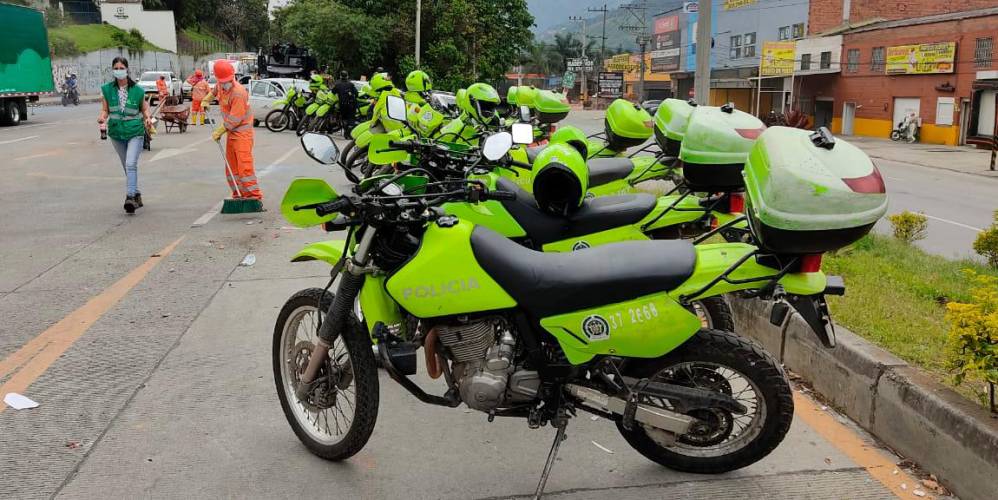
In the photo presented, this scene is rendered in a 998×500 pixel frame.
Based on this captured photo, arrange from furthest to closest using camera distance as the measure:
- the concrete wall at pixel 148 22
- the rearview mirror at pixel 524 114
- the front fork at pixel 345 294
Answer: the concrete wall at pixel 148 22 → the rearview mirror at pixel 524 114 → the front fork at pixel 345 294

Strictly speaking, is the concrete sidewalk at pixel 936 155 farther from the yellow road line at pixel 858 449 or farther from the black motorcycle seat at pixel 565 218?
the yellow road line at pixel 858 449

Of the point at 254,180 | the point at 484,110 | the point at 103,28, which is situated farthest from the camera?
the point at 103,28

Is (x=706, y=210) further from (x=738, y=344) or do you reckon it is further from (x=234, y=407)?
(x=234, y=407)

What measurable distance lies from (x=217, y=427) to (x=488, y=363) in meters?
1.68

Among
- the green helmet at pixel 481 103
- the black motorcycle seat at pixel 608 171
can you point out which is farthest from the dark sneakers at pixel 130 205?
the black motorcycle seat at pixel 608 171

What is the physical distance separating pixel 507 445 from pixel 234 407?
5.05 ft

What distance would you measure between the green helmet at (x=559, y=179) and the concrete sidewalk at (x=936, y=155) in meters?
22.3

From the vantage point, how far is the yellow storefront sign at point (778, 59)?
45.0 metres

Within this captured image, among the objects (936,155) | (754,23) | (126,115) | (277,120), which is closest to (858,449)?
(126,115)

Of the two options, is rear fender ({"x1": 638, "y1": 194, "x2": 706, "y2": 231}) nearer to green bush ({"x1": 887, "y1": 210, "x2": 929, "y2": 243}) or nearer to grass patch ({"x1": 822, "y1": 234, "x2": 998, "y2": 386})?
grass patch ({"x1": 822, "y1": 234, "x2": 998, "y2": 386})

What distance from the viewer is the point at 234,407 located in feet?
14.8

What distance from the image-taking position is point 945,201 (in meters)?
17.0

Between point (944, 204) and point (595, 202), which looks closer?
point (595, 202)

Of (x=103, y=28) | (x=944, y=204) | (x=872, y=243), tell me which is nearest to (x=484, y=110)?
(x=872, y=243)
